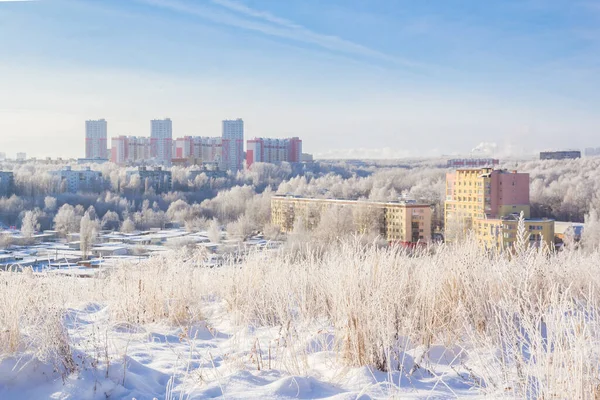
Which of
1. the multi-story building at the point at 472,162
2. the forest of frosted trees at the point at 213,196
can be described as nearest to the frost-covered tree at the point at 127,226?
the forest of frosted trees at the point at 213,196

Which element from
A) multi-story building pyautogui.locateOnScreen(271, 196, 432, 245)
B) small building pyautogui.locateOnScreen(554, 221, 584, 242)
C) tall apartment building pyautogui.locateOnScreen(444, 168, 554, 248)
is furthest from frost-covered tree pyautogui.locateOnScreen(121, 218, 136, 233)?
Result: small building pyautogui.locateOnScreen(554, 221, 584, 242)

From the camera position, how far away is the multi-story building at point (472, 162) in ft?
49.5

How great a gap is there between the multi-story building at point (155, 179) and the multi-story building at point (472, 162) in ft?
30.0

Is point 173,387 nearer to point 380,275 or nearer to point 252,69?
point 380,275

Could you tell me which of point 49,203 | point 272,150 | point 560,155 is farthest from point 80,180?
point 560,155

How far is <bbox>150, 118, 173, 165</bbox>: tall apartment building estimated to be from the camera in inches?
909

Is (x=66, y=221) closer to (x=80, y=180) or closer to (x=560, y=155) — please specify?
(x=80, y=180)

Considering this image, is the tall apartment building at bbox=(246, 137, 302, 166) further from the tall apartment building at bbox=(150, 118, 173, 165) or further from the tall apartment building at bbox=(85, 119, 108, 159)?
the tall apartment building at bbox=(85, 119, 108, 159)

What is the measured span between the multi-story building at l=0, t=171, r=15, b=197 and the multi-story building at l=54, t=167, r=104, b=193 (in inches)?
55.1

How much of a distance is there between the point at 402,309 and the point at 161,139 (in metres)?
23.1

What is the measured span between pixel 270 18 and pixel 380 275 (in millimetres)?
3647

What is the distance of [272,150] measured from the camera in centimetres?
2467

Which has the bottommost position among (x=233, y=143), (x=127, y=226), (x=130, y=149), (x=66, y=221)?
(x=127, y=226)

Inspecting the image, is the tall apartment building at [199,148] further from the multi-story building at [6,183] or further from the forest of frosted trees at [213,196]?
the multi-story building at [6,183]
